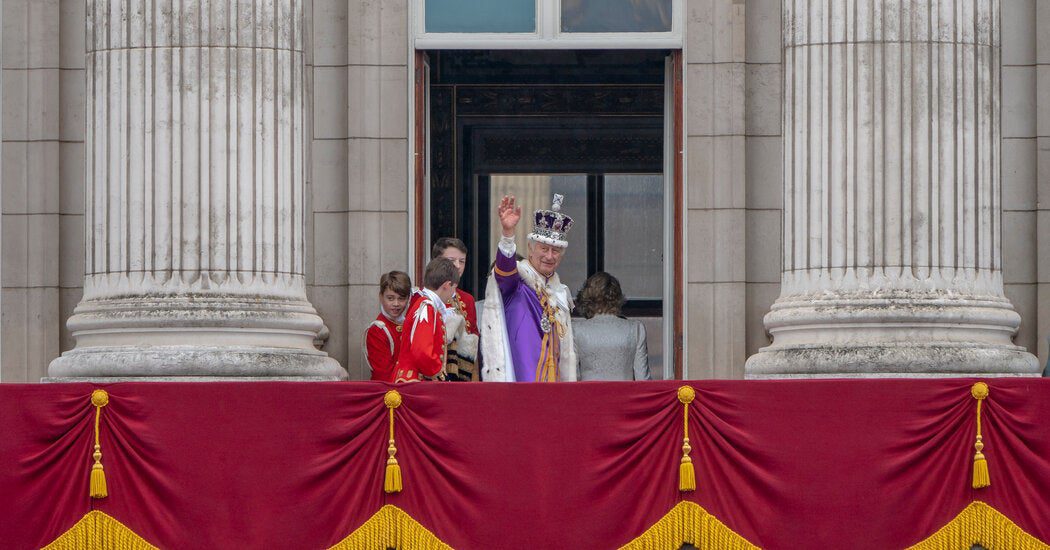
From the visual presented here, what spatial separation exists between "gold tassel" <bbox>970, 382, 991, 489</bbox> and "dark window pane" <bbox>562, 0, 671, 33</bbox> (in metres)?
6.76

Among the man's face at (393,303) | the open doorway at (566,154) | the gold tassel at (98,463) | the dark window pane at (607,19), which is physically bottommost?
the gold tassel at (98,463)

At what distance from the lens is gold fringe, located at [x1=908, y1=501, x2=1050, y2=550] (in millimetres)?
13008

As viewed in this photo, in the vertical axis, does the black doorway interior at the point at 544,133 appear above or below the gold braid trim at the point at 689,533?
above

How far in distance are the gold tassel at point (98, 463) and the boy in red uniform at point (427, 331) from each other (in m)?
2.11

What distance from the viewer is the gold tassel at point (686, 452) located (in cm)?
1320

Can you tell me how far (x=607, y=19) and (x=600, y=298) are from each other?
4.59 meters

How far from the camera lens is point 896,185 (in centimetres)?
1458

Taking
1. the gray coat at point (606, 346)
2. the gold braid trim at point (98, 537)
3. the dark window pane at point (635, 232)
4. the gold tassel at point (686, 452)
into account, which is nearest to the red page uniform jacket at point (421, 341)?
the gray coat at point (606, 346)

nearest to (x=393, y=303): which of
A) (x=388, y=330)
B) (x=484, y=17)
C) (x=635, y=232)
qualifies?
(x=388, y=330)

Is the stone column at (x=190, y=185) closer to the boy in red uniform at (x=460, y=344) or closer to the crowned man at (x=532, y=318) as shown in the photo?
the boy in red uniform at (x=460, y=344)

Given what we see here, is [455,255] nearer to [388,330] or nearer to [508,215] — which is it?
[388,330]

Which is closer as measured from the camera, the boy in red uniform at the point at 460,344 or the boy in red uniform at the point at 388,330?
the boy in red uniform at the point at 460,344

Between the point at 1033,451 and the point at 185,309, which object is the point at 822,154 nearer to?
the point at 1033,451

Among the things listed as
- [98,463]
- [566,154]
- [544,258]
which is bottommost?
[98,463]
